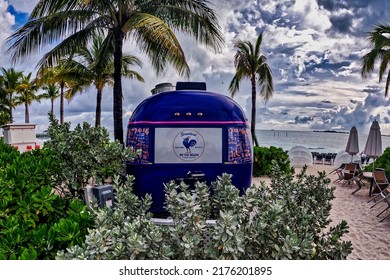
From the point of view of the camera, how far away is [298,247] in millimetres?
1729

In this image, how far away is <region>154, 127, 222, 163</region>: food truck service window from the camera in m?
3.63

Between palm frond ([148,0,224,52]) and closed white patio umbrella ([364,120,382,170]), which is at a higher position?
palm frond ([148,0,224,52])

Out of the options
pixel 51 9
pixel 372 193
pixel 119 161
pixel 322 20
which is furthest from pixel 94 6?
pixel 372 193

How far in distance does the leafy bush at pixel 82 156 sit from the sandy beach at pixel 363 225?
5.92ft

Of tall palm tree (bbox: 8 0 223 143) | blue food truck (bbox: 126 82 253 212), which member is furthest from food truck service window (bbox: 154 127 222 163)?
tall palm tree (bbox: 8 0 223 143)

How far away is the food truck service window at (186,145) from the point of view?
3627mm

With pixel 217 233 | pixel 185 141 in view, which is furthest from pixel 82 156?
pixel 217 233

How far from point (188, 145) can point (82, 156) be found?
1255 millimetres

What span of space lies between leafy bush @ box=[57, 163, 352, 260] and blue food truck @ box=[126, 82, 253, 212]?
1329mm

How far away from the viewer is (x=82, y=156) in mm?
3727

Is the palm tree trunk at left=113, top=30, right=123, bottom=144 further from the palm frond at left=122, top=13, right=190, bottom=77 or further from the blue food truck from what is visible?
the blue food truck

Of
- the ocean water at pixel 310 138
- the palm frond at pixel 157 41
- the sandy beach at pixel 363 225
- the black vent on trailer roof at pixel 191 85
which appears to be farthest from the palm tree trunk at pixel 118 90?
the sandy beach at pixel 363 225
